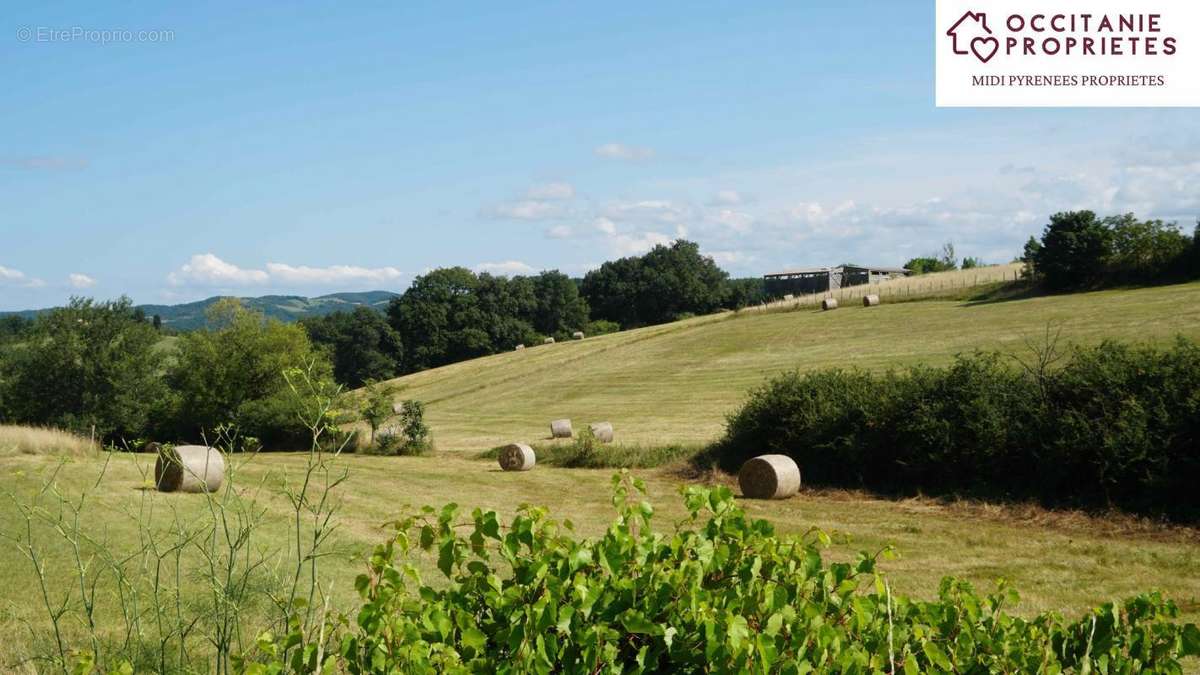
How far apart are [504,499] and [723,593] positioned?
1784 centimetres

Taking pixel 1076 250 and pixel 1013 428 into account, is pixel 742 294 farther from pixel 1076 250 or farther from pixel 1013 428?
pixel 1013 428

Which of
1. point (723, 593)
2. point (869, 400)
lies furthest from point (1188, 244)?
point (723, 593)

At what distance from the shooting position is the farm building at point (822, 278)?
89938mm

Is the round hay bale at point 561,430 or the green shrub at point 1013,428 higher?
the green shrub at point 1013,428

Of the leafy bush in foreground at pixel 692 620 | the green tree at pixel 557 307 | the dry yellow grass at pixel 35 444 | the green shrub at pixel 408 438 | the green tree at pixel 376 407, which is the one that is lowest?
the green shrub at pixel 408 438

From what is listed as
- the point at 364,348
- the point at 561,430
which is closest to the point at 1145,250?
the point at 561,430

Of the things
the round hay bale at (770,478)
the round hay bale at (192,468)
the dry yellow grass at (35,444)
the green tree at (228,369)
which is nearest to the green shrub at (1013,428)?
the round hay bale at (770,478)

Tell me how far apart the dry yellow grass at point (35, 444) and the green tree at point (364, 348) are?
61.3 metres

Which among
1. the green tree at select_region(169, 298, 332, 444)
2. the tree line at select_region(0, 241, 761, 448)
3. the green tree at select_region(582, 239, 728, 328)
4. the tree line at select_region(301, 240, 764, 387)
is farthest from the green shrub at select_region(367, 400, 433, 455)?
the green tree at select_region(582, 239, 728, 328)

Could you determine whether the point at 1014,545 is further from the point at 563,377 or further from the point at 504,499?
the point at 563,377

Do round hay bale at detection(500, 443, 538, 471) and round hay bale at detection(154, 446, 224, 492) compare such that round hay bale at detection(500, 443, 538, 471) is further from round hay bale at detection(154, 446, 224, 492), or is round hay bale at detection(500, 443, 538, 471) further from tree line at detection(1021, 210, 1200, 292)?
tree line at detection(1021, 210, 1200, 292)

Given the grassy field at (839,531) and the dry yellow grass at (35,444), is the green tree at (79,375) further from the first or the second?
the grassy field at (839,531)

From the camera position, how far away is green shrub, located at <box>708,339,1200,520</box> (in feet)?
51.7

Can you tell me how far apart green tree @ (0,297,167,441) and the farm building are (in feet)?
188
